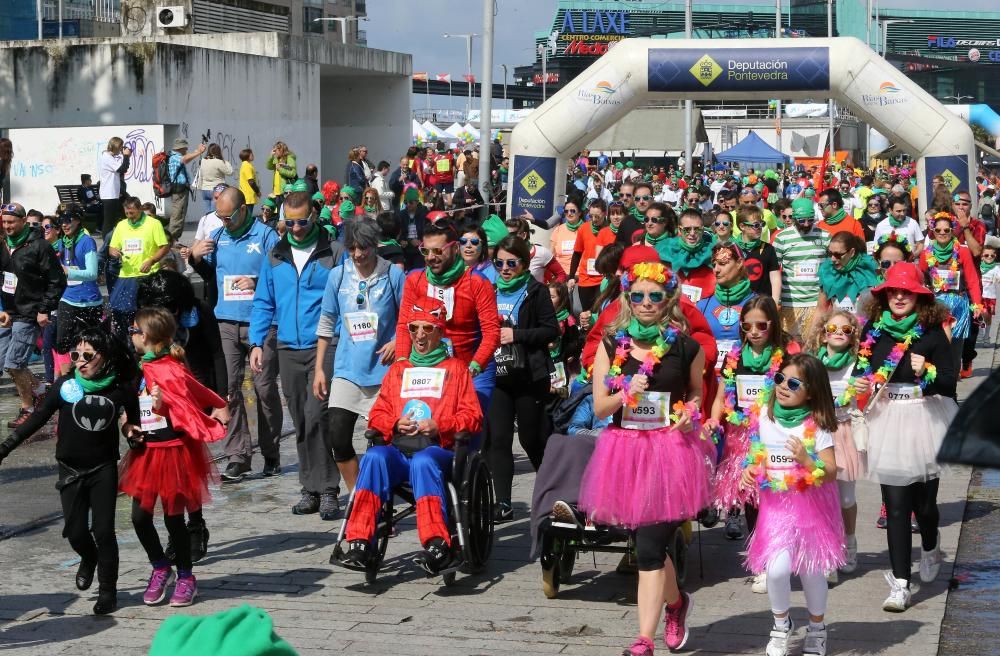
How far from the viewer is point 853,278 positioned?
34.4 feet

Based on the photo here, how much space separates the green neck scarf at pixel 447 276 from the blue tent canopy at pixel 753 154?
42.0 metres

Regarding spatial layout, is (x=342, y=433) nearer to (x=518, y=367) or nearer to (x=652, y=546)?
(x=518, y=367)

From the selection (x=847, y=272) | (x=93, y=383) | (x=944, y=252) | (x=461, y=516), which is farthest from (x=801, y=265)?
(x=93, y=383)

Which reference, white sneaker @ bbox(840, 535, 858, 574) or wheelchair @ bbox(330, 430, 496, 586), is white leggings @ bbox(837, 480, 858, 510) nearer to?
white sneaker @ bbox(840, 535, 858, 574)

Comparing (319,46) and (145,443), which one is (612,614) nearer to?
(145,443)

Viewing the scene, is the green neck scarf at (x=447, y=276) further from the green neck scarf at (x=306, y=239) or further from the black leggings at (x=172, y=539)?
the black leggings at (x=172, y=539)

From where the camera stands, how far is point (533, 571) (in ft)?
25.0

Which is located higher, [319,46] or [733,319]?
Result: [319,46]

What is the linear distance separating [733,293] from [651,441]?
2876 mm

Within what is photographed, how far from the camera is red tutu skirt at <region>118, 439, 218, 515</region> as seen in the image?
6.94 m

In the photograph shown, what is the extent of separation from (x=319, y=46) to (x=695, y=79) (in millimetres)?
12746

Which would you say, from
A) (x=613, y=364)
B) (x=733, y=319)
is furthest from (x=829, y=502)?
(x=733, y=319)

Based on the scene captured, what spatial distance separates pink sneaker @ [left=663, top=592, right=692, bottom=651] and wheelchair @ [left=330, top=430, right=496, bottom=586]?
4.14 feet

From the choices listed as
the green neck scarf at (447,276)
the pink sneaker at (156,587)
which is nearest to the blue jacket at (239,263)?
the green neck scarf at (447,276)
